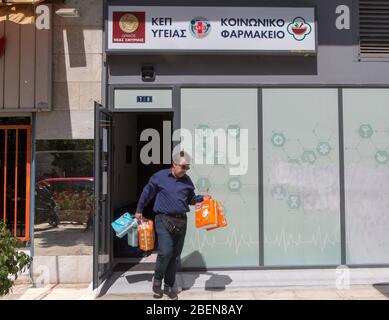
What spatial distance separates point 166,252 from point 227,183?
6.02 feet

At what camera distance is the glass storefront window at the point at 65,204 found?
22.0 ft

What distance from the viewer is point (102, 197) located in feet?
20.1

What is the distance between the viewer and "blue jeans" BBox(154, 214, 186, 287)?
18.3 feet

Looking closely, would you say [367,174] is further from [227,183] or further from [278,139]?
[227,183]

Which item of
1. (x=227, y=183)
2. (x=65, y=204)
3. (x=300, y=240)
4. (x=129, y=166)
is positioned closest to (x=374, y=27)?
(x=227, y=183)

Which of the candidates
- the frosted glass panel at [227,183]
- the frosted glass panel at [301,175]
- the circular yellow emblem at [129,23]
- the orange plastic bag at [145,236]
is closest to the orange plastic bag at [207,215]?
the orange plastic bag at [145,236]

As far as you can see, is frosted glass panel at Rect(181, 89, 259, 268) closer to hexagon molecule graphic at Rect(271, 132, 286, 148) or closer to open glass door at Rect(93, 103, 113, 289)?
hexagon molecule graphic at Rect(271, 132, 286, 148)

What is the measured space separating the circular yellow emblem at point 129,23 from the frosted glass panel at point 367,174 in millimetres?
3426

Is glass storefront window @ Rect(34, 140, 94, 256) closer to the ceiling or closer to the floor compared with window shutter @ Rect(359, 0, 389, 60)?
closer to the floor

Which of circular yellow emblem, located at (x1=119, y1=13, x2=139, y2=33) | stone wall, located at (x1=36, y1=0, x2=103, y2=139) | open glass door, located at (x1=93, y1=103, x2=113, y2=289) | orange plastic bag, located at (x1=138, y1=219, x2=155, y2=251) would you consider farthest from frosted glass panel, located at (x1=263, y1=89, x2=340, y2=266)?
stone wall, located at (x1=36, y1=0, x2=103, y2=139)

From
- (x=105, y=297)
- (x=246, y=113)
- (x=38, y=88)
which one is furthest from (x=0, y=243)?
(x=246, y=113)

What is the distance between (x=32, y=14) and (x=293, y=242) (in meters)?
5.05

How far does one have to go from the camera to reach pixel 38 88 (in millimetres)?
6707

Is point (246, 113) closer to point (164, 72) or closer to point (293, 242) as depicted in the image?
point (164, 72)
